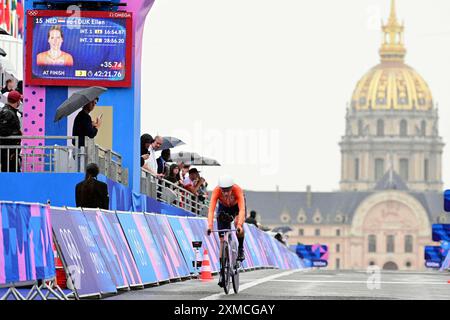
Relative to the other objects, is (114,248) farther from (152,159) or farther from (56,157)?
(152,159)

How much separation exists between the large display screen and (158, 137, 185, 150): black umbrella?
591cm

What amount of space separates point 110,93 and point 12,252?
1486 centimetres

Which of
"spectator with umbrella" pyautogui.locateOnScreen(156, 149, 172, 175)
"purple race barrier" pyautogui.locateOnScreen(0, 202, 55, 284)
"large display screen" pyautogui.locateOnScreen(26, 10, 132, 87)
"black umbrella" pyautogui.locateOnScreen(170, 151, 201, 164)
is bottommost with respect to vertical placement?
"purple race barrier" pyautogui.locateOnScreen(0, 202, 55, 284)

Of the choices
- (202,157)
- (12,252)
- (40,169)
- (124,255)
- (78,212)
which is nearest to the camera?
(12,252)

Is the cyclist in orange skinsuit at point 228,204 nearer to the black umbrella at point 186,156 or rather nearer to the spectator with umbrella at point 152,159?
the spectator with umbrella at point 152,159

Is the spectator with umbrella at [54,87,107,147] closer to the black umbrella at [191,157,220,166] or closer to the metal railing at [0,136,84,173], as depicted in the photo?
the metal railing at [0,136,84,173]

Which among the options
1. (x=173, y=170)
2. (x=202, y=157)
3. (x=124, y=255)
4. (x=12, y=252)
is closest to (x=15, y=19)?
(x=202, y=157)

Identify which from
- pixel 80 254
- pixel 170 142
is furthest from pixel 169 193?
pixel 80 254

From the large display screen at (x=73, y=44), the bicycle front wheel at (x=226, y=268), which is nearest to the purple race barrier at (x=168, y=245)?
the bicycle front wheel at (x=226, y=268)

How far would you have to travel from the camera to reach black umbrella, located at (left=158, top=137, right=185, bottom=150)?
112ft

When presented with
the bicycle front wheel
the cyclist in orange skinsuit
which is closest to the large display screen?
the cyclist in orange skinsuit

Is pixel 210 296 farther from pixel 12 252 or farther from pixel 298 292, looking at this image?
pixel 12 252

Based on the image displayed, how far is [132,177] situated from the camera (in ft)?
97.9

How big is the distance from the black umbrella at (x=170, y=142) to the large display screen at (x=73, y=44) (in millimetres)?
5910
